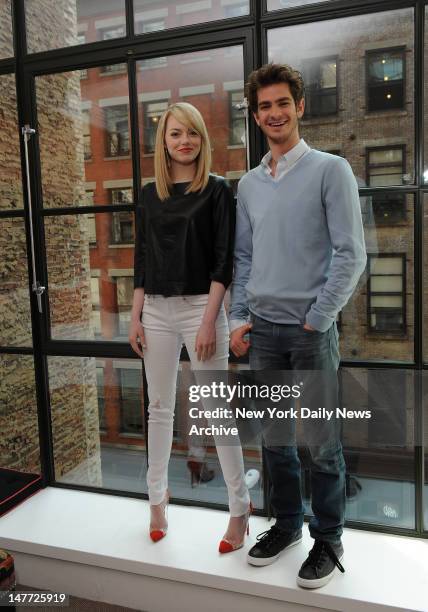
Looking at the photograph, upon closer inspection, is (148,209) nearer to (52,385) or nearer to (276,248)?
(276,248)

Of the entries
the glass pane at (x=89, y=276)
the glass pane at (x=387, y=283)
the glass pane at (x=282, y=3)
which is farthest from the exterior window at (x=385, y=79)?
the glass pane at (x=89, y=276)

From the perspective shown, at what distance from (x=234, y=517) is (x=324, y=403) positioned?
1.78 ft

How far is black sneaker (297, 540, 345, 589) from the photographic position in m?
1.75

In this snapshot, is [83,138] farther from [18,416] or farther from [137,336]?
[18,416]

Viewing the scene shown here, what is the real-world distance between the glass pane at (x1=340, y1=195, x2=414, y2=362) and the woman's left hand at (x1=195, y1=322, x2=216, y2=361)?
555mm

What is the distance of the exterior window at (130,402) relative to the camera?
2.45 meters

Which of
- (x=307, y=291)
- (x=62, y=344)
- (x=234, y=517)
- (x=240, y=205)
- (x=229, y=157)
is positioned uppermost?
(x=229, y=157)

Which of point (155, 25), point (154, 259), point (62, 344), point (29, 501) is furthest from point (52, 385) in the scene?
point (155, 25)

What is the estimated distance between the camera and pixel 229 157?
2168mm

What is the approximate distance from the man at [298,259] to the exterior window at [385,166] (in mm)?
364

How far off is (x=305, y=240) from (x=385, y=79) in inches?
28.9

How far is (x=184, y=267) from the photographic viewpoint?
1.85 metres

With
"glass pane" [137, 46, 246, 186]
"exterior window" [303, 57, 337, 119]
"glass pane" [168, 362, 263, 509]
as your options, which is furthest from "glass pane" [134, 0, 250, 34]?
"glass pane" [168, 362, 263, 509]

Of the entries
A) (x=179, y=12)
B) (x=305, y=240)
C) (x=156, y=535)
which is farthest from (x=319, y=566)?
(x=179, y=12)
